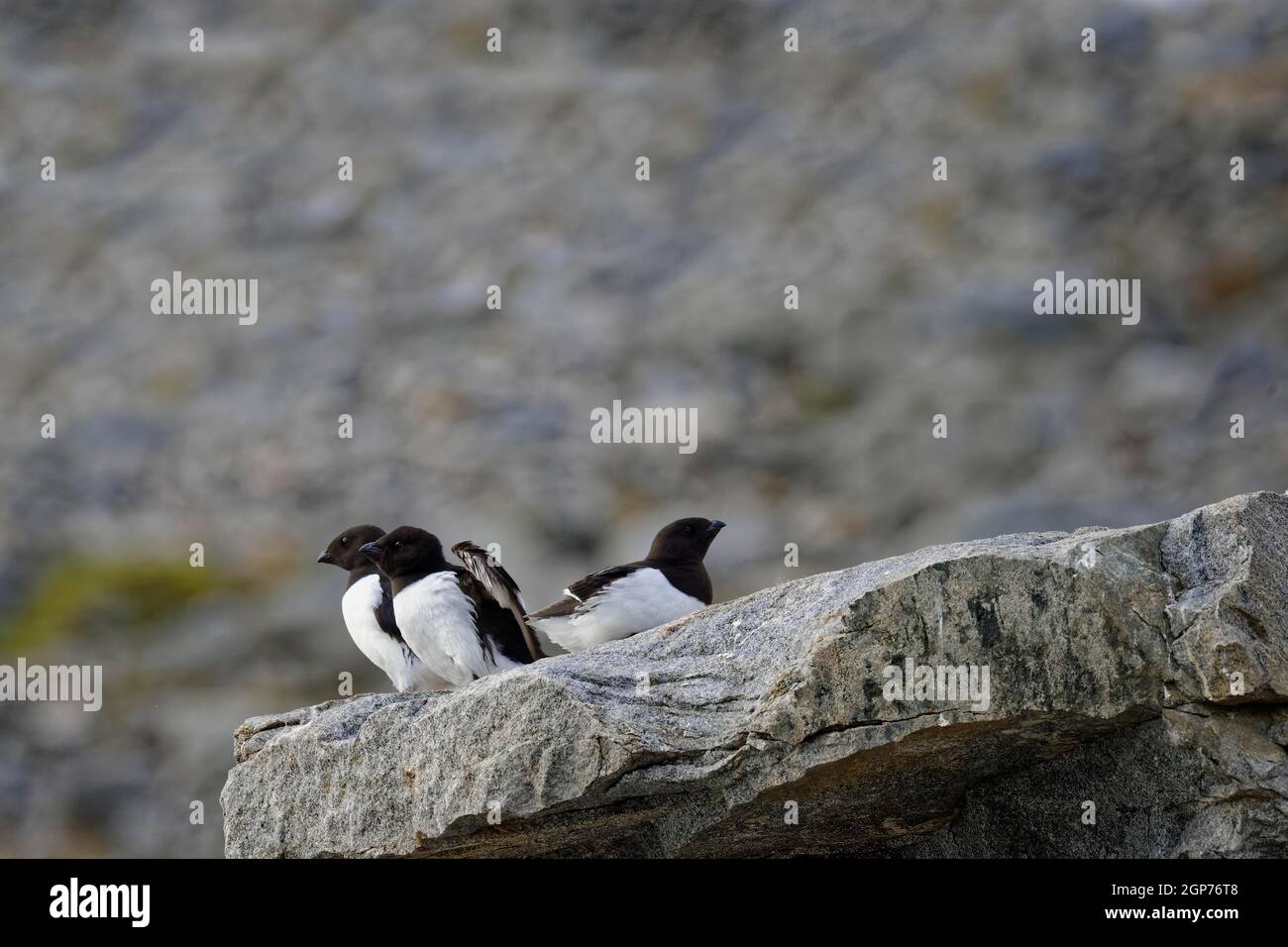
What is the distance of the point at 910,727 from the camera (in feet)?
17.0

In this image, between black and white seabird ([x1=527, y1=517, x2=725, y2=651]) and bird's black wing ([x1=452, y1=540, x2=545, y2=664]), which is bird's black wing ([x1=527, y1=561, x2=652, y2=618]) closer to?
black and white seabird ([x1=527, y1=517, x2=725, y2=651])

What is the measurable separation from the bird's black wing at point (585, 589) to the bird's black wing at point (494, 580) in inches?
7.9

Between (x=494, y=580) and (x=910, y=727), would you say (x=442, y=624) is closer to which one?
(x=494, y=580)

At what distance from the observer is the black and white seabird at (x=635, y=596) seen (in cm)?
726

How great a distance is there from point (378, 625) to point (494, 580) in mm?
1122

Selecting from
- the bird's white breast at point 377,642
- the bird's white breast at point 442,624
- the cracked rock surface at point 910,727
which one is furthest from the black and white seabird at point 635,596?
the cracked rock surface at point 910,727

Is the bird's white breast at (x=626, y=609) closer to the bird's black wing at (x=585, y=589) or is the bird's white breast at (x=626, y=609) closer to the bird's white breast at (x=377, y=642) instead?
the bird's black wing at (x=585, y=589)

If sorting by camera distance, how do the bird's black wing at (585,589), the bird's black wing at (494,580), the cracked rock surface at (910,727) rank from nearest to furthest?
the cracked rock surface at (910,727)
the bird's black wing at (494,580)
the bird's black wing at (585,589)

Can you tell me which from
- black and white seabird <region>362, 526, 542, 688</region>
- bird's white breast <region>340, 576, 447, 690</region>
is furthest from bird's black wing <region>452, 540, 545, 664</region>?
bird's white breast <region>340, 576, 447, 690</region>

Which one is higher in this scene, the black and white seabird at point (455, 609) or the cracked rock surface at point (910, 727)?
the black and white seabird at point (455, 609)

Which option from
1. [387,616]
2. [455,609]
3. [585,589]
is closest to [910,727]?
[585,589]

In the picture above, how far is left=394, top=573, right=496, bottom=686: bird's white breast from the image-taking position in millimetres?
7246

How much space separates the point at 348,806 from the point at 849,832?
2.02m
